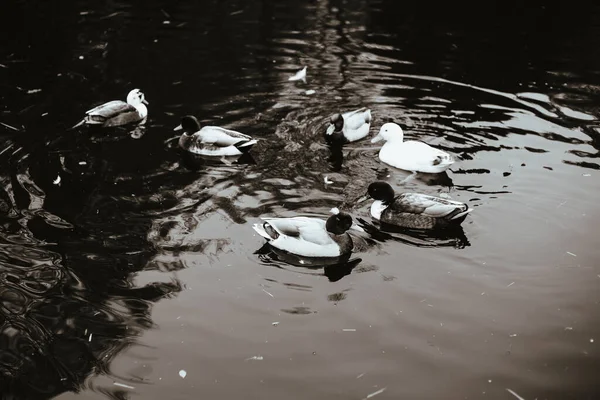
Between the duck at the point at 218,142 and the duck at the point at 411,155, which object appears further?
the duck at the point at 218,142

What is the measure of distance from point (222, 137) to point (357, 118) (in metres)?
2.41

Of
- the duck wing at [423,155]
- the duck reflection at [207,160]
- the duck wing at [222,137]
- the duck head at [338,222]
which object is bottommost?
the duck reflection at [207,160]

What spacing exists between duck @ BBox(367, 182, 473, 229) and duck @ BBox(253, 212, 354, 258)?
2.89 ft

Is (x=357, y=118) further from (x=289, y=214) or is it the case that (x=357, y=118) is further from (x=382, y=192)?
(x=289, y=214)

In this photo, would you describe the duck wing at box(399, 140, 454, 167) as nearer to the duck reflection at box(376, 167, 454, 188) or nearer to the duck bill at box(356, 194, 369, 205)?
the duck reflection at box(376, 167, 454, 188)

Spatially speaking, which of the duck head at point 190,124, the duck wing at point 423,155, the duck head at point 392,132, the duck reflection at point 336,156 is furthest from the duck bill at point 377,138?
the duck head at point 190,124

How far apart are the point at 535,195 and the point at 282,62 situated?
8.29 m

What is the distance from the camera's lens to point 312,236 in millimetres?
8500

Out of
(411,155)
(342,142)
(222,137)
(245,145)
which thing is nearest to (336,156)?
(342,142)

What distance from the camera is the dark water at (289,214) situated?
22.4 ft

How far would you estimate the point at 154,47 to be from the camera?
17734mm

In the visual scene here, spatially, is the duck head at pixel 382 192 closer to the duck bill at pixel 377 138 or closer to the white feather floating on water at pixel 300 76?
the duck bill at pixel 377 138

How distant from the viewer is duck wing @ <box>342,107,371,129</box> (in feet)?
39.0

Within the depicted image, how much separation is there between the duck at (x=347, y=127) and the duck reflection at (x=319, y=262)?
3651 millimetres
